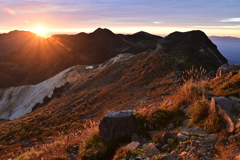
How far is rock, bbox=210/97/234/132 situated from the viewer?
4.14 m

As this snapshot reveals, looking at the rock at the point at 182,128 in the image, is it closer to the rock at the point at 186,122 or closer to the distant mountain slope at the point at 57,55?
the rock at the point at 186,122

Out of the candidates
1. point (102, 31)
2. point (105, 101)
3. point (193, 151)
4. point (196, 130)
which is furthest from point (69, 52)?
point (193, 151)

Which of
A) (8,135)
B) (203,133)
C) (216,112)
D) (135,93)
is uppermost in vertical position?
(216,112)

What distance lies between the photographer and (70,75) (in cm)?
5209

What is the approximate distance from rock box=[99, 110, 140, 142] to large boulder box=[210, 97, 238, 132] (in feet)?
Answer: 8.13

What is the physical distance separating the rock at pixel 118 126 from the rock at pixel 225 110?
8.11 ft

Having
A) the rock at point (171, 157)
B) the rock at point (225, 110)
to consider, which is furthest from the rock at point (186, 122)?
the rock at point (171, 157)

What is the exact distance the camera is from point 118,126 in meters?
5.49

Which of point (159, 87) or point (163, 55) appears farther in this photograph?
point (163, 55)

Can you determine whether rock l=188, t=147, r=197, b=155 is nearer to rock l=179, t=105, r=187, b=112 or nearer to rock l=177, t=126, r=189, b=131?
rock l=177, t=126, r=189, b=131

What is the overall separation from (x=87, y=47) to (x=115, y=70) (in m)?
91.0

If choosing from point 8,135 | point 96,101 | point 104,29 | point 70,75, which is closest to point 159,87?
point 96,101

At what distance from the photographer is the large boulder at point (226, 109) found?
163 inches

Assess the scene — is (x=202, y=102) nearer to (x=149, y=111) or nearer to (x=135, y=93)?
(x=149, y=111)
